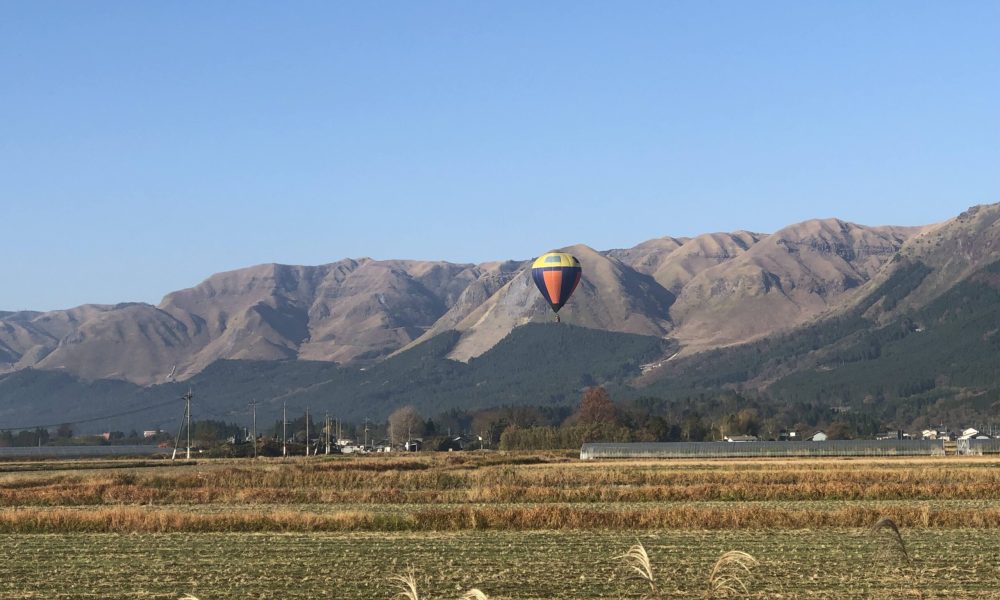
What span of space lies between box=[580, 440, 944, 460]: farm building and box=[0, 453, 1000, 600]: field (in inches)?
3167

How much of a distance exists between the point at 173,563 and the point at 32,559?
5.23m

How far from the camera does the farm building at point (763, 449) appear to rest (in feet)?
517

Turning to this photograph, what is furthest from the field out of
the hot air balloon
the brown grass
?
the hot air balloon

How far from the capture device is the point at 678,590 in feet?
107

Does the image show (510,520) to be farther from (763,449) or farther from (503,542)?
(763,449)

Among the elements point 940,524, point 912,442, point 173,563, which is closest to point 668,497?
point 940,524

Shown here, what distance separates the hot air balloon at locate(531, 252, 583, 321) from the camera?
492 feet

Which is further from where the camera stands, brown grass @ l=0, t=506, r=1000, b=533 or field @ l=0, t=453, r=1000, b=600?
brown grass @ l=0, t=506, r=1000, b=533

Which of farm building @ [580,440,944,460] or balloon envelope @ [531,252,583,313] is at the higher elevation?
balloon envelope @ [531,252,583,313]

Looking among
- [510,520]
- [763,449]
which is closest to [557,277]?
[763,449]

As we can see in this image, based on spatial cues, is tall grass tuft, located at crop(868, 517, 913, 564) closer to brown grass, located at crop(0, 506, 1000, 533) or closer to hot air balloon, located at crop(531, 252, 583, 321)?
brown grass, located at crop(0, 506, 1000, 533)

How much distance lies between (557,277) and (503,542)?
106 m

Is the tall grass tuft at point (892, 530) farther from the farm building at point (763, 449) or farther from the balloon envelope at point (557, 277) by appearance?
the farm building at point (763, 449)

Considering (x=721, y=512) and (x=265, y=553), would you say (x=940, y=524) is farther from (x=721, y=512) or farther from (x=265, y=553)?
(x=265, y=553)
